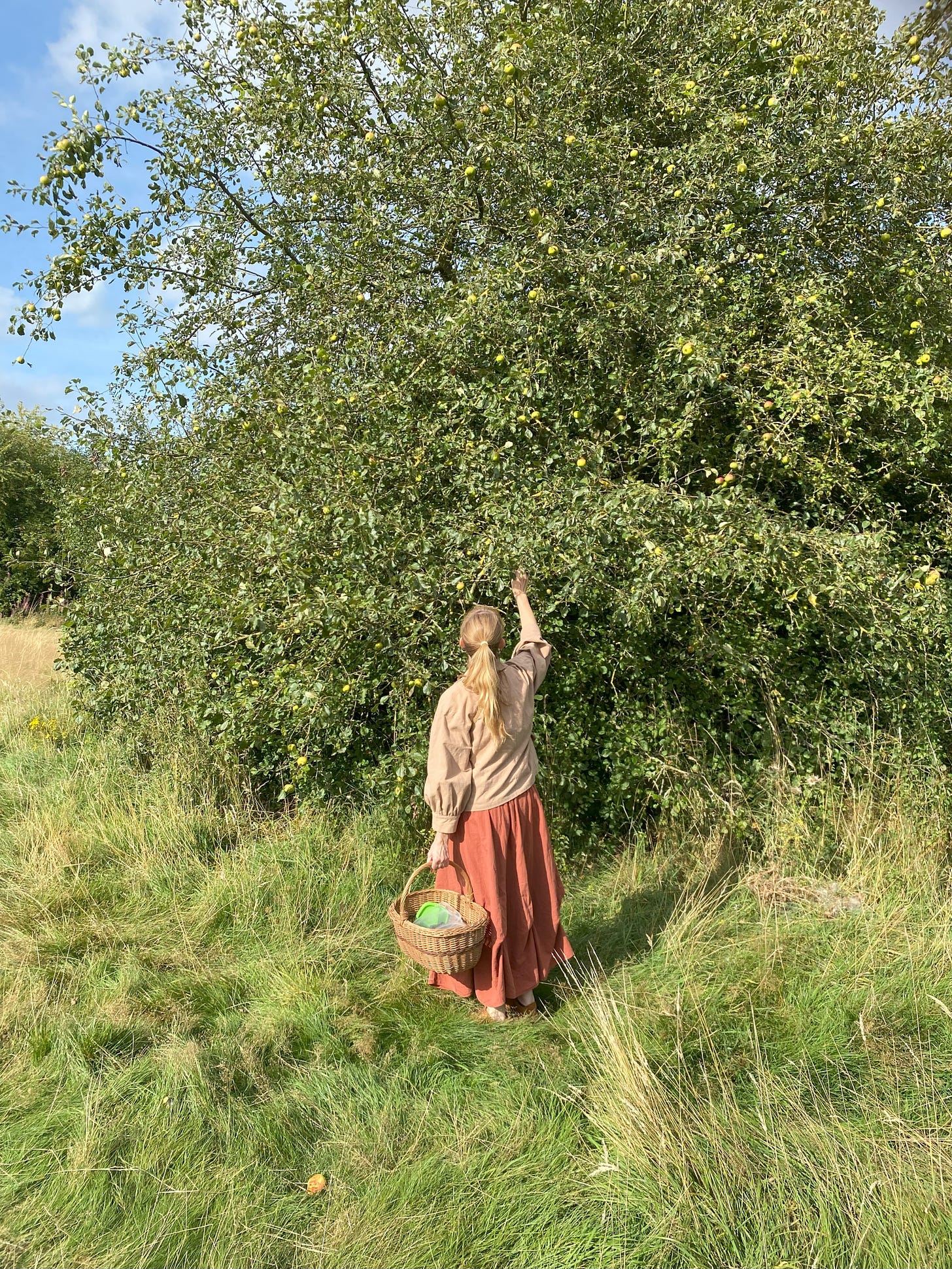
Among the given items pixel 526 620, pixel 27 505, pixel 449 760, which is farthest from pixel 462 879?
pixel 27 505

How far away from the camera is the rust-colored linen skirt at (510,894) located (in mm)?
2990

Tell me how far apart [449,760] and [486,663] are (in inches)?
15.8

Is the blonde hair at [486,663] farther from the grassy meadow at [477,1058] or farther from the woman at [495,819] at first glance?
the grassy meadow at [477,1058]

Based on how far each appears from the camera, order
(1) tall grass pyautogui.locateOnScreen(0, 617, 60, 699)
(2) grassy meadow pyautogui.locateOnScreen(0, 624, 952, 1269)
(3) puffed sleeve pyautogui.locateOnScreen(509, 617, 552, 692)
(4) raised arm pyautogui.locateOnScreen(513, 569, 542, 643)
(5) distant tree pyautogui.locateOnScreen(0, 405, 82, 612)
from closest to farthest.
→ (2) grassy meadow pyautogui.locateOnScreen(0, 624, 952, 1269), (3) puffed sleeve pyautogui.locateOnScreen(509, 617, 552, 692), (4) raised arm pyautogui.locateOnScreen(513, 569, 542, 643), (1) tall grass pyautogui.locateOnScreen(0, 617, 60, 699), (5) distant tree pyautogui.locateOnScreen(0, 405, 82, 612)

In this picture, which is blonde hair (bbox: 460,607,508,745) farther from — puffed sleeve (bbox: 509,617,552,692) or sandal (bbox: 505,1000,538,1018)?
sandal (bbox: 505,1000,538,1018)

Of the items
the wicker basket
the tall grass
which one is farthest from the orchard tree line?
the tall grass

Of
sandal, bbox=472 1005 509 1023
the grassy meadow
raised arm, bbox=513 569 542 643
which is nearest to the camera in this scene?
the grassy meadow

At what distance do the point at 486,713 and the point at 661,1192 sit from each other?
151cm

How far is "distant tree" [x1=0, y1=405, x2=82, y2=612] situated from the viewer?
13.6 metres

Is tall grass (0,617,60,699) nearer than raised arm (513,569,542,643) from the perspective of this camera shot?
No

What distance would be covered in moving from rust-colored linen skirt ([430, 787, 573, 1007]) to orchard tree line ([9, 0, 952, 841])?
69 centimetres

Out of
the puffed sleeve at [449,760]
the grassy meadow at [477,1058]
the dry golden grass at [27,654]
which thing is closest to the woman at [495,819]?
the puffed sleeve at [449,760]

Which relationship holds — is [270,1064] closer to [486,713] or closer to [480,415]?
[486,713]

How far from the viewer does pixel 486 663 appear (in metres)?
2.91
